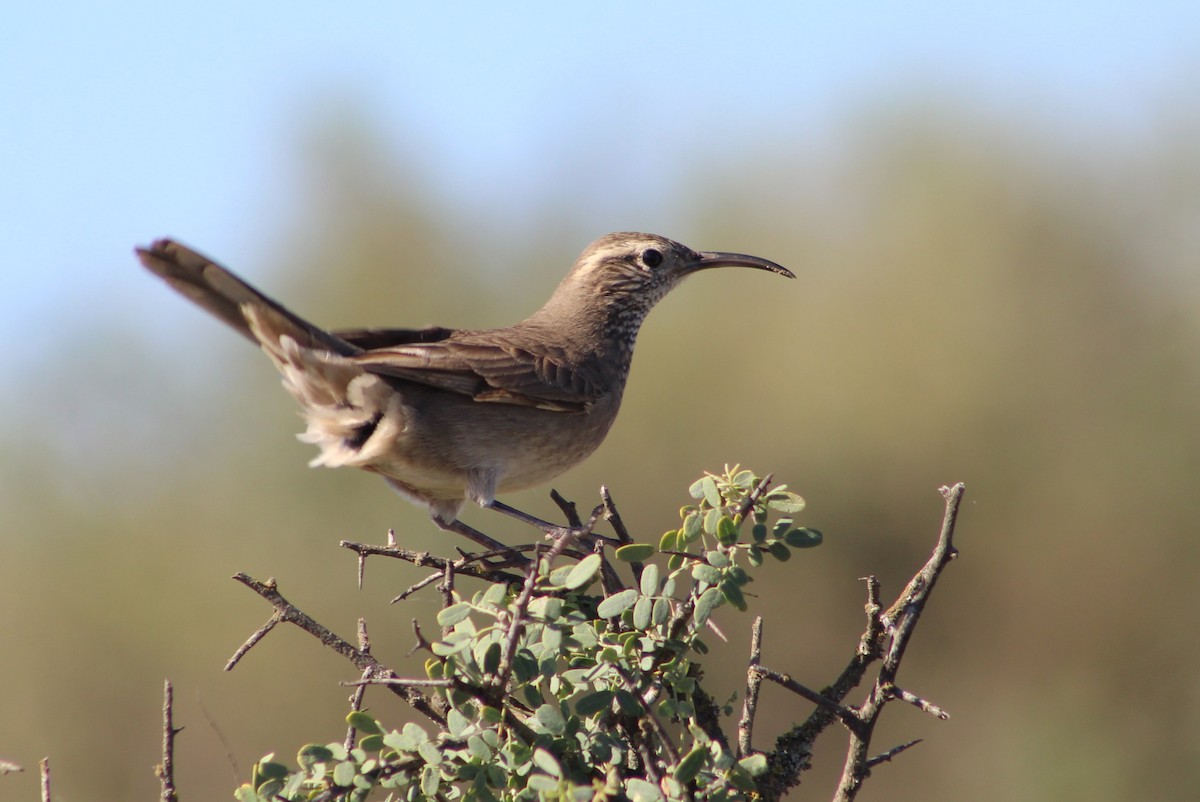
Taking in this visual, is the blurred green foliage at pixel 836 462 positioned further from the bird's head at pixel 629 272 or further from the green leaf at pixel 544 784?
the green leaf at pixel 544 784

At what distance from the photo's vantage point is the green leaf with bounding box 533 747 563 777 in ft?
8.93

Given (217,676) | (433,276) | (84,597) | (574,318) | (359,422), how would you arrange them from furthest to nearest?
(433,276), (84,597), (217,676), (574,318), (359,422)

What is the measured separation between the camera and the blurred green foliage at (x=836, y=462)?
1534 centimetres

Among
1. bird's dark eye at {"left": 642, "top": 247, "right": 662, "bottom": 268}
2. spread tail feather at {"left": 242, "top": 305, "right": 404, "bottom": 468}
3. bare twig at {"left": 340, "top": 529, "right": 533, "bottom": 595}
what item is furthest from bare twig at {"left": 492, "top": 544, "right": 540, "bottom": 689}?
bird's dark eye at {"left": 642, "top": 247, "right": 662, "bottom": 268}

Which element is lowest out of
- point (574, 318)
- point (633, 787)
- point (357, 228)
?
point (633, 787)

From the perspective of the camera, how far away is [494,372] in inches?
215

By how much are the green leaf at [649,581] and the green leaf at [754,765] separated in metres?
0.45

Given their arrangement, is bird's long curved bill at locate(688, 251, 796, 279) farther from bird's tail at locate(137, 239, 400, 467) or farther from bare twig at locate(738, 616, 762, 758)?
bare twig at locate(738, 616, 762, 758)

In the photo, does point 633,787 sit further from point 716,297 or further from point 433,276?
point 433,276

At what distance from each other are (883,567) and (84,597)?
10.9 m

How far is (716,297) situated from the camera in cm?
2030

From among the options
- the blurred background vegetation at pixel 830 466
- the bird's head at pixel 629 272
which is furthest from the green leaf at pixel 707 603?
the blurred background vegetation at pixel 830 466

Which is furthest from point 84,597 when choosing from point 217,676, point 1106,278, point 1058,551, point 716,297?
point 1106,278

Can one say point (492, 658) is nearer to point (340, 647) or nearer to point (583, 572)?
point (583, 572)
